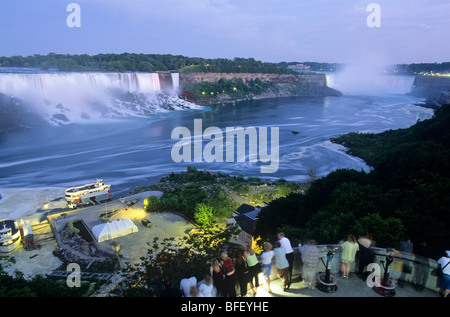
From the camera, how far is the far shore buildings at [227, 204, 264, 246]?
12938mm

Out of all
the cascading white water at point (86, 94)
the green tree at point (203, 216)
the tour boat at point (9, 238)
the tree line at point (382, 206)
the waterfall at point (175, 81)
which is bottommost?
the tour boat at point (9, 238)

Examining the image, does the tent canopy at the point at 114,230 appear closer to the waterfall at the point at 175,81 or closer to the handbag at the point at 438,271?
the handbag at the point at 438,271

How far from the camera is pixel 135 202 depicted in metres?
19.1

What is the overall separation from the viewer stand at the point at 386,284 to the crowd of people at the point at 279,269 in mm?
170

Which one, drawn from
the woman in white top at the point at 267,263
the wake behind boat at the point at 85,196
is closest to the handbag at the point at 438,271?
the woman in white top at the point at 267,263

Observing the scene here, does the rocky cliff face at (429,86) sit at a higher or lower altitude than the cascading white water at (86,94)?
higher

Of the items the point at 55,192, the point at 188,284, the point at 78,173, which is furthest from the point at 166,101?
the point at 188,284

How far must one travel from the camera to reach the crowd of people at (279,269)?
4551 millimetres

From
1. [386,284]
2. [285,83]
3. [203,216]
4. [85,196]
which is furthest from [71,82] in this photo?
[285,83]

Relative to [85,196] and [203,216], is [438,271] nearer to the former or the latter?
[203,216]

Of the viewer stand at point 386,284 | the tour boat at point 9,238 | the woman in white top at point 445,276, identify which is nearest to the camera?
the woman in white top at point 445,276

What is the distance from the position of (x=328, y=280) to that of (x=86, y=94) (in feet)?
217

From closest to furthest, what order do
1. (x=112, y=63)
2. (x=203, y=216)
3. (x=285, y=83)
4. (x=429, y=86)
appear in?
(x=203, y=216), (x=112, y=63), (x=429, y=86), (x=285, y=83)

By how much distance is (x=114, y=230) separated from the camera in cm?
1405
